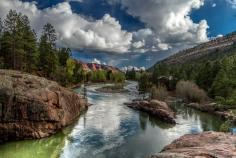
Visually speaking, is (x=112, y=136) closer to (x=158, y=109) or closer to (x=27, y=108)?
(x=27, y=108)

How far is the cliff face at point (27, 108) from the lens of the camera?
51.3 m

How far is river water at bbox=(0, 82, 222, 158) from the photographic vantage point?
44.8 meters

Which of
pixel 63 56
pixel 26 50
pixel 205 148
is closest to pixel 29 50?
pixel 26 50

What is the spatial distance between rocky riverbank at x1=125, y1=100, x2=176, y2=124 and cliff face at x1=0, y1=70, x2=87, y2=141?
84.3 ft

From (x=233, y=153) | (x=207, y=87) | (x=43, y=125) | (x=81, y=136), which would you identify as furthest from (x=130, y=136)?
(x=207, y=87)

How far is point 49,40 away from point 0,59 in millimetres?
34407

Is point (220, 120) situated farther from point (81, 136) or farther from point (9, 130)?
point (9, 130)

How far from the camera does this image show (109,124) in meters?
64.5

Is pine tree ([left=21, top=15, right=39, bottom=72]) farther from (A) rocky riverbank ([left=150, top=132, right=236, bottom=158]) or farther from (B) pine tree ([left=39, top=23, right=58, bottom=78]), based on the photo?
(A) rocky riverbank ([left=150, top=132, right=236, bottom=158])

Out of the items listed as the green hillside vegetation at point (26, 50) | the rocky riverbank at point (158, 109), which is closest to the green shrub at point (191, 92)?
the rocky riverbank at point (158, 109)

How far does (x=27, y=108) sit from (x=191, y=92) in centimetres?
6642

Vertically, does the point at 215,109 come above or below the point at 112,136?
above

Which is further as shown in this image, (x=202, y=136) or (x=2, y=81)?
(x=2, y=81)

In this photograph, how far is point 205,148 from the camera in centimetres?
2970
